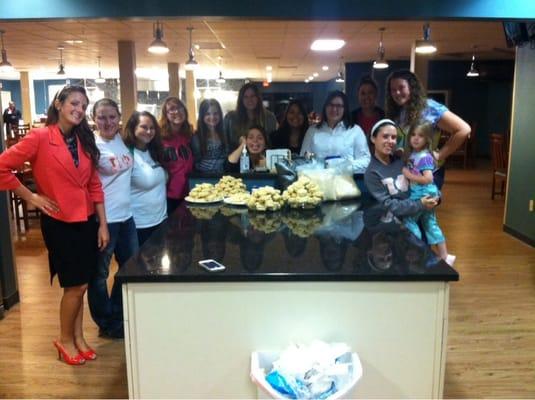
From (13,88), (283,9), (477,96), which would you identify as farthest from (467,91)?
(13,88)

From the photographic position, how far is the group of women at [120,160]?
237 cm

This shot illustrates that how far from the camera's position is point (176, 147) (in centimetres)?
321

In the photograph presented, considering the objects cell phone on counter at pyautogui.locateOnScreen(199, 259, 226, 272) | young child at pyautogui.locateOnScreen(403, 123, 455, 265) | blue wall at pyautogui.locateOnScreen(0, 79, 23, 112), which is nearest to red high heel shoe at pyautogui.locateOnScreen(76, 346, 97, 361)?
cell phone on counter at pyautogui.locateOnScreen(199, 259, 226, 272)

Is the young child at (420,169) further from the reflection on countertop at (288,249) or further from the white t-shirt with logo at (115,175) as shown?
the white t-shirt with logo at (115,175)

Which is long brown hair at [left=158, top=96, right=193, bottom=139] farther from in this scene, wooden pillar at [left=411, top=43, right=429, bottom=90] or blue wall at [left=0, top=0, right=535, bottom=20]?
wooden pillar at [left=411, top=43, right=429, bottom=90]

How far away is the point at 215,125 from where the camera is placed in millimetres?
3320

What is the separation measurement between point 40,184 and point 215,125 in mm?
1262

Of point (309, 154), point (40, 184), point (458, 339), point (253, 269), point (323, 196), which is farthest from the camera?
point (309, 154)

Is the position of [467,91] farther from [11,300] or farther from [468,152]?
[11,300]

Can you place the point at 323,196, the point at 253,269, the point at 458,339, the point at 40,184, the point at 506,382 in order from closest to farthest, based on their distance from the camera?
the point at 253,269 < the point at 40,184 < the point at 506,382 < the point at 323,196 < the point at 458,339

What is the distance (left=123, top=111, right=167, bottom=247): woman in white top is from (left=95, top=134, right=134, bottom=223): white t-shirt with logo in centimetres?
8

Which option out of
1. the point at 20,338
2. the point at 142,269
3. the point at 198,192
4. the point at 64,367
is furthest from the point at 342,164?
the point at 20,338

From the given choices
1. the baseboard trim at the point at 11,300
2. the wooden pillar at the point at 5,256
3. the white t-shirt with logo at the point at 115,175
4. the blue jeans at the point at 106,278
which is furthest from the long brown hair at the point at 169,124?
the baseboard trim at the point at 11,300

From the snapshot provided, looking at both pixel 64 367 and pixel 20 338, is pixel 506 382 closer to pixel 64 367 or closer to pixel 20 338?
pixel 64 367
